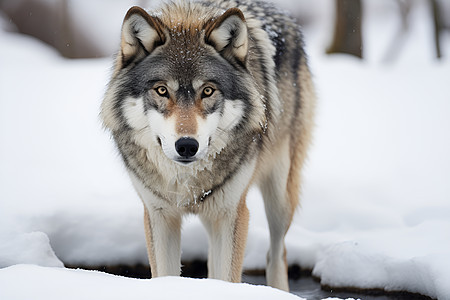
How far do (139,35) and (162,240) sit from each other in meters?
1.22

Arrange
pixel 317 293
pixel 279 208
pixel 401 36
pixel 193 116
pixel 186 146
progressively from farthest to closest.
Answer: pixel 401 36 < pixel 279 208 < pixel 317 293 < pixel 193 116 < pixel 186 146

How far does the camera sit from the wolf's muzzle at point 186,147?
8.70 ft

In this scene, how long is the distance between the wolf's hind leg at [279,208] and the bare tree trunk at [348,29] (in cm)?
551

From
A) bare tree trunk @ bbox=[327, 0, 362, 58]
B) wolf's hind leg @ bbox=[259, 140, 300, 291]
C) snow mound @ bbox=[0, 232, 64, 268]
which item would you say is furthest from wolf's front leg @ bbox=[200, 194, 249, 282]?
bare tree trunk @ bbox=[327, 0, 362, 58]

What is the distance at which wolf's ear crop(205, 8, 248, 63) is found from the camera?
3.00 metres

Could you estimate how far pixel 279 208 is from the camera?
4.22 metres

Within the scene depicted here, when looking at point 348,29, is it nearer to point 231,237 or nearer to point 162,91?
point 231,237

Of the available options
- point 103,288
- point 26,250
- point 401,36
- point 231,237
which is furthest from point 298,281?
point 401,36

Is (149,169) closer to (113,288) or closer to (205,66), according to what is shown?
(205,66)

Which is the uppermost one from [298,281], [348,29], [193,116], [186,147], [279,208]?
[348,29]

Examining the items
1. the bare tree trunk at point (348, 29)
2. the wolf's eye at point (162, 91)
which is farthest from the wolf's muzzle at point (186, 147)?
the bare tree trunk at point (348, 29)

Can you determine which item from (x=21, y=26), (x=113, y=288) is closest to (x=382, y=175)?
(x=113, y=288)

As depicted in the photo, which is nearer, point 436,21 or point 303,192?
point 303,192

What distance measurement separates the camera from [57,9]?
15.7 m
